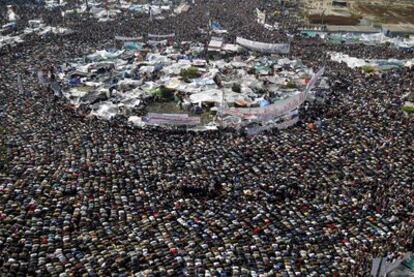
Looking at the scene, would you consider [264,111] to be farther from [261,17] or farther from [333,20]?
[333,20]

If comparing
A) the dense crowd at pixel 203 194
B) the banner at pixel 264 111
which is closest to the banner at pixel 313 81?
the dense crowd at pixel 203 194

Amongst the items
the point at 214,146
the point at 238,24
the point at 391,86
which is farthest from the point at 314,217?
the point at 238,24

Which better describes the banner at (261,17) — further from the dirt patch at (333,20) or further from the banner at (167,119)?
the banner at (167,119)

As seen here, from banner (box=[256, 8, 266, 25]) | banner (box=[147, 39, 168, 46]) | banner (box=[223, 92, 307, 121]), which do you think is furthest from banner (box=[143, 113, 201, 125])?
banner (box=[256, 8, 266, 25])

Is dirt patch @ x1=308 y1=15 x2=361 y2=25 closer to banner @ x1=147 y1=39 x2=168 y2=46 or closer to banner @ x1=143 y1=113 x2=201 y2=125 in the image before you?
banner @ x1=147 y1=39 x2=168 y2=46

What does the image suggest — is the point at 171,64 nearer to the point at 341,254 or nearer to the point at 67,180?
the point at 67,180

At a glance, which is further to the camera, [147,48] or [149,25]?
[149,25]

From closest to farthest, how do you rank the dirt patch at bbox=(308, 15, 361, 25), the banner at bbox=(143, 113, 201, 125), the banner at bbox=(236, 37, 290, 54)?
1. the banner at bbox=(143, 113, 201, 125)
2. the banner at bbox=(236, 37, 290, 54)
3. the dirt patch at bbox=(308, 15, 361, 25)
